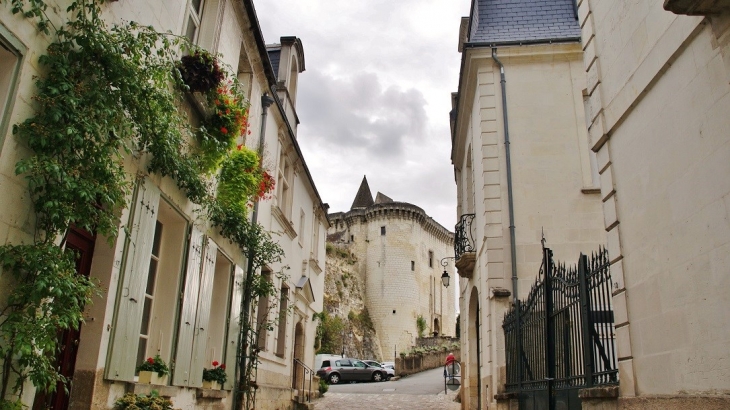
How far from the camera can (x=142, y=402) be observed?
5.22 metres

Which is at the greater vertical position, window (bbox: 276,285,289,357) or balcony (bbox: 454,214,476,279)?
balcony (bbox: 454,214,476,279)

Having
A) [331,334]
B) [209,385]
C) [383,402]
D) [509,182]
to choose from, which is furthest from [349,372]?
[209,385]

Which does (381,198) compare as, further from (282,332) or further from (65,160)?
(65,160)

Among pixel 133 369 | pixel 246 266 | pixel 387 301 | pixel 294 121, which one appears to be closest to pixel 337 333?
pixel 387 301

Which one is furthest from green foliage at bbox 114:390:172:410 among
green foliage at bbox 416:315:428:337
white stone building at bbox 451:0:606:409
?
green foliage at bbox 416:315:428:337

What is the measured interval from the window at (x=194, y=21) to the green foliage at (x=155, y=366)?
385 centimetres

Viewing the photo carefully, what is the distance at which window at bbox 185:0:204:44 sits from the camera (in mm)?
7216

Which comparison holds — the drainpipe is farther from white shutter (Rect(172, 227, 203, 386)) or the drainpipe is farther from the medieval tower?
the medieval tower

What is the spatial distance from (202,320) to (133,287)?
2.00m

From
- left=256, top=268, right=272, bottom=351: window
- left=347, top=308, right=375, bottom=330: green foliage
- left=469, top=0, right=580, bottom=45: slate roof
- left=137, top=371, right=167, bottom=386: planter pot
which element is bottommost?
left=137, top=371, right=167, bottom=386: planter pot

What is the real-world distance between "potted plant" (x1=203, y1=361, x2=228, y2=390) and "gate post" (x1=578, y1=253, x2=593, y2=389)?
15.5ft

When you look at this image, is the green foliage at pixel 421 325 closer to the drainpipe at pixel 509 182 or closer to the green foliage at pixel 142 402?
the drainpipe at pixel 509 182

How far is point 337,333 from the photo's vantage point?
136ft

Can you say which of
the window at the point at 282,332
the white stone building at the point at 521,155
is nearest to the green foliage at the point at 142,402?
the white stone building at the point at 521,155
